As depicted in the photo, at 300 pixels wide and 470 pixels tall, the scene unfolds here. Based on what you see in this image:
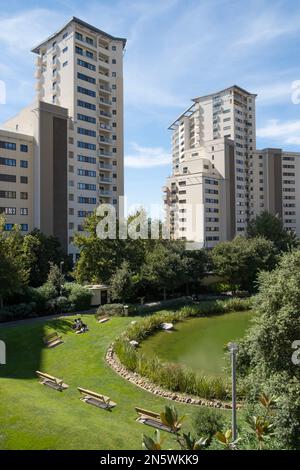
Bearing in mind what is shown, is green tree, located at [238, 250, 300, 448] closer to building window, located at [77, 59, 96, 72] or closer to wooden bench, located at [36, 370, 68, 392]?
wooden bench, located at [36, 370, 68, 392]

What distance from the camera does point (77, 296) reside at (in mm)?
38906

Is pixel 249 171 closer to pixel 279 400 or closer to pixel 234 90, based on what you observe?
pixel 234 90

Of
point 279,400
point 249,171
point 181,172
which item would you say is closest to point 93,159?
point 181,172

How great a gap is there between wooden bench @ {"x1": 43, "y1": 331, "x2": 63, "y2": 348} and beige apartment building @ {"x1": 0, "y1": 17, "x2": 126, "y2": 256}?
29068 millimetres

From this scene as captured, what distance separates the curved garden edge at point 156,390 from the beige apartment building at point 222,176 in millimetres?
58852

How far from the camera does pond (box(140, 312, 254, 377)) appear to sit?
24.2m

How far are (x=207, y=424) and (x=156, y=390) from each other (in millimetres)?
6759

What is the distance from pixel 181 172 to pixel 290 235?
118 ft

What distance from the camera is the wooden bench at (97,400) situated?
1745 cm

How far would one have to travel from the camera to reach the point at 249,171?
326 feet

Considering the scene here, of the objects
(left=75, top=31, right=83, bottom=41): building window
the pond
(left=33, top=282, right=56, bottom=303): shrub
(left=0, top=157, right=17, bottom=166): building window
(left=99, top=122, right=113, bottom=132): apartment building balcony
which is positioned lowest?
the pond

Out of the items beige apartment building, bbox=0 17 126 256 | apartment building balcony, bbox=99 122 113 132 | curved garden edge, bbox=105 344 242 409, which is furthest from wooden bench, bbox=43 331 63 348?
apartment building balcony, bbox=99 122 113 132

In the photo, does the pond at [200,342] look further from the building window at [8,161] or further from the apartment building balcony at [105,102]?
the apartment building balcony at [105,102]

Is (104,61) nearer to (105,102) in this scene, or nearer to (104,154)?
(105,102)
